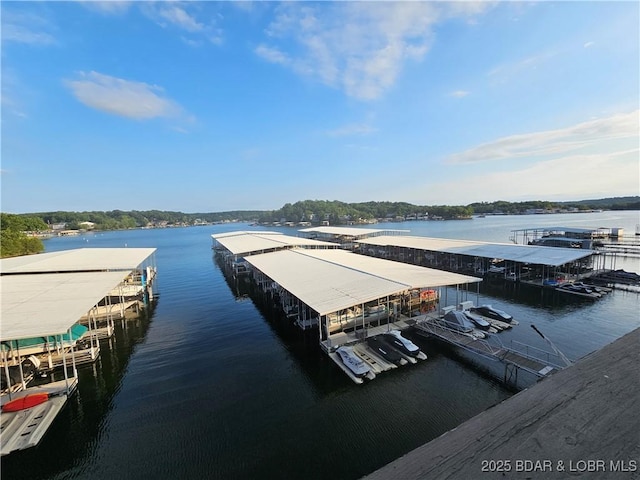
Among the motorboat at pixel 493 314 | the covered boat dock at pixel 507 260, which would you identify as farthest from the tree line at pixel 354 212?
the motorboat at pixel 493 314

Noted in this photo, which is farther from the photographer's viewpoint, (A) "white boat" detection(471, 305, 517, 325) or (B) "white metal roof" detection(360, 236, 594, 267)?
(B) "white metal roof" detection(360, 236, 594, 267)

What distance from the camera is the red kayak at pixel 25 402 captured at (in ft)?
37.3

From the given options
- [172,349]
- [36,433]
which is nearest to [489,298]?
[172,349]

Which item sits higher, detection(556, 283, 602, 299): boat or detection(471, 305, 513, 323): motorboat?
detection(471, 305, 513, 323): motorboat

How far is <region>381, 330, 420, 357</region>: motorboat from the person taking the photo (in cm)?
1473

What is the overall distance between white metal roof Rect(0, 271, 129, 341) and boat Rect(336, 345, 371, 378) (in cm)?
1172

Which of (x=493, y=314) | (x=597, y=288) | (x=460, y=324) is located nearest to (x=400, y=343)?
(x=460, y=324)

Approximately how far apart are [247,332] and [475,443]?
1823cm

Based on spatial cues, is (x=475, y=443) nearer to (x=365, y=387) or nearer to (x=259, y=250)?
(x=365, y=387)

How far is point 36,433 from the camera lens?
10.4m

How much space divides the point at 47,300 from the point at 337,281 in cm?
1575

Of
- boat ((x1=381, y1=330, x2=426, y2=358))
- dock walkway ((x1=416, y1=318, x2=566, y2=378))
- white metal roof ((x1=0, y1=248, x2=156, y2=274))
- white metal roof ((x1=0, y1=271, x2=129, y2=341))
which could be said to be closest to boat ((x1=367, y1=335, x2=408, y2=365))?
boat ((x1=381, y1=330, x2=426, y2=358))

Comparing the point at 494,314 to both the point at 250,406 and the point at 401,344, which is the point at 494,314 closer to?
the point at 401,344

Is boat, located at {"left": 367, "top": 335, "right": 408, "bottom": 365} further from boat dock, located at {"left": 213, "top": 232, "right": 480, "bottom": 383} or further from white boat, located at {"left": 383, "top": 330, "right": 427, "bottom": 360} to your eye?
white boat, located at {"left": 383, "top": 330, "right": 427, "bottom": 360}
